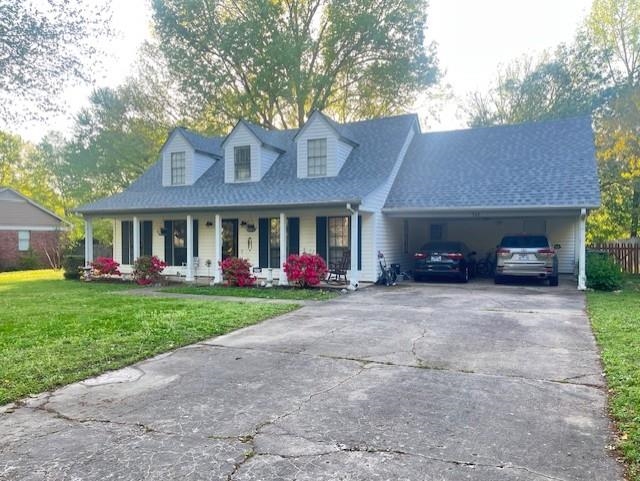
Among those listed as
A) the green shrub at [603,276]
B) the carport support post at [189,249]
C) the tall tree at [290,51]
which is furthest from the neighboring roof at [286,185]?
the green shrub at [603,276]

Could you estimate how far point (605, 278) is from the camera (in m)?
13.0

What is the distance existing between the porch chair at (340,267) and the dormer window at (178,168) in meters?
7.54

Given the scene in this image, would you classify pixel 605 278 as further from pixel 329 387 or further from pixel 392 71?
pixel 392 71

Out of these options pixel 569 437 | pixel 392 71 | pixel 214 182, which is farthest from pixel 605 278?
pixel 392 71

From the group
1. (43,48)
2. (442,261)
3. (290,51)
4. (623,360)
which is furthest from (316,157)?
(623,360)

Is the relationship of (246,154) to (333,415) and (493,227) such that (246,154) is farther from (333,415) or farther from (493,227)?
(333,415)

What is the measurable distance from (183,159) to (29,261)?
1599 cm

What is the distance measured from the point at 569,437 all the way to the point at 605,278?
11.2 m

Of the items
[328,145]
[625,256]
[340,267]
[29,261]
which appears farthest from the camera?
[29,261]

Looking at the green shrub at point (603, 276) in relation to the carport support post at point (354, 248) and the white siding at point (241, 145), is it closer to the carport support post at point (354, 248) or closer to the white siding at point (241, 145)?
the carport support post at point (354, 248)

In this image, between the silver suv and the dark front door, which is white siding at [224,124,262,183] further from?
the silver suv

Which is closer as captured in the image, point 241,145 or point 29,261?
point 241,145

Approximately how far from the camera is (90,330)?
7.60 m

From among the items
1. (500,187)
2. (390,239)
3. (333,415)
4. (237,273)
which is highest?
(500,187)
